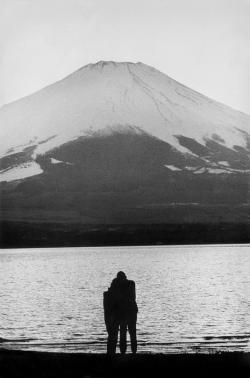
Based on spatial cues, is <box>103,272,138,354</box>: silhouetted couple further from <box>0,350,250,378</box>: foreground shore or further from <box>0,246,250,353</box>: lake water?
<box>0,246,250,353</box>: lake water

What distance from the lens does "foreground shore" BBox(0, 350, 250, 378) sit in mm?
16344

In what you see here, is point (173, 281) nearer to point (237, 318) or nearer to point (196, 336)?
point (237, 318)

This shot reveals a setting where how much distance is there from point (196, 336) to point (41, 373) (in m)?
15.2

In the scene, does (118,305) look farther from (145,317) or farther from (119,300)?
(145,317)

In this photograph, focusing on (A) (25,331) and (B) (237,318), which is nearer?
(A) (25,331)

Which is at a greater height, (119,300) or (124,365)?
(119,300)

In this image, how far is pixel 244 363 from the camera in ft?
57.4

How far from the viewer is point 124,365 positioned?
17359 millimetres

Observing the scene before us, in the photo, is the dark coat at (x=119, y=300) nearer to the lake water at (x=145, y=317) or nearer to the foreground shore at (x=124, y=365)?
the foreground shore at (x=124, y=365)

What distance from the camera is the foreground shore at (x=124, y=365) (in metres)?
16.3

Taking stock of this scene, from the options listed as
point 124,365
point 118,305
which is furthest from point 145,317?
point 124,365

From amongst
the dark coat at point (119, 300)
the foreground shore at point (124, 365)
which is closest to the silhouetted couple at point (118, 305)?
the dark coat at point (119, 300)

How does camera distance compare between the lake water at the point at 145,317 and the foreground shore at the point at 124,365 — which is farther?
the lake water at the point at 145,317

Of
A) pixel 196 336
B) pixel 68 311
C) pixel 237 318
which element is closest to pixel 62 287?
pixel 68 311
